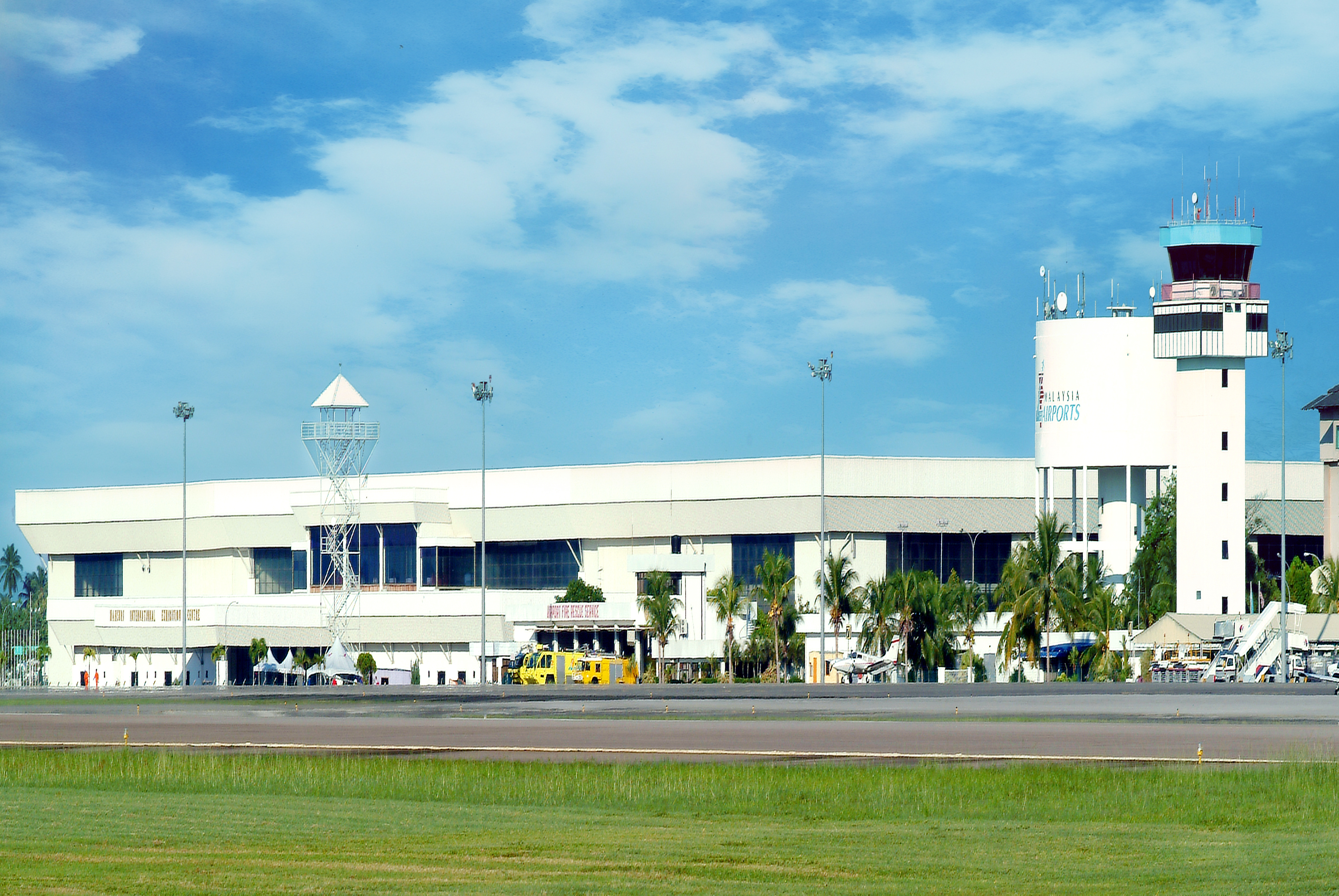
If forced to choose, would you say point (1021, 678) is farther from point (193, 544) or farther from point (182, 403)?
point (193, 544)

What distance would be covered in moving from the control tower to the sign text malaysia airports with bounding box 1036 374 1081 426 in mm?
6223

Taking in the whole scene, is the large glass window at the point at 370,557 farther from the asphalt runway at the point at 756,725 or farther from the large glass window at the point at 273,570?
the asphalt runway at the point at 756,725

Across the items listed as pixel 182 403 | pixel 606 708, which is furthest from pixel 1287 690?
pixel 182 403

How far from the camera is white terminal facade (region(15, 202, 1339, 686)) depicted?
10256cm

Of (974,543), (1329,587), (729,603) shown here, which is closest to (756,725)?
(729,603)

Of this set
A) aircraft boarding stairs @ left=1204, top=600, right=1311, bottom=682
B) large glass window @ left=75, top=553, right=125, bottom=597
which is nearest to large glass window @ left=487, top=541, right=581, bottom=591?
large glass window @ left=75, top=553, right=125, bottom=597

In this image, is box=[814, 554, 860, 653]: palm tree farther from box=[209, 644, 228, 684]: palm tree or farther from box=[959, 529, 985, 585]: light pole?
box=[209, 644, 228, 684]: palm tree

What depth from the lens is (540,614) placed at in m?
120

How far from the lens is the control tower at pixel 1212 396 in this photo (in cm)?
10112

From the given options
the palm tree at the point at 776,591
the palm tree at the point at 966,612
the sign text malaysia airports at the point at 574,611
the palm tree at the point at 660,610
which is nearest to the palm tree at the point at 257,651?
the sign text malaysia airports at the point at 574,611

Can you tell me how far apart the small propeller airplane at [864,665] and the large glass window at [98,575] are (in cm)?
7100

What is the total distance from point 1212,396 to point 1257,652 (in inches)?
849

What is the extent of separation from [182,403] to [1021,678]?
5633cm

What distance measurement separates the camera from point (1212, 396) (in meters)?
102
